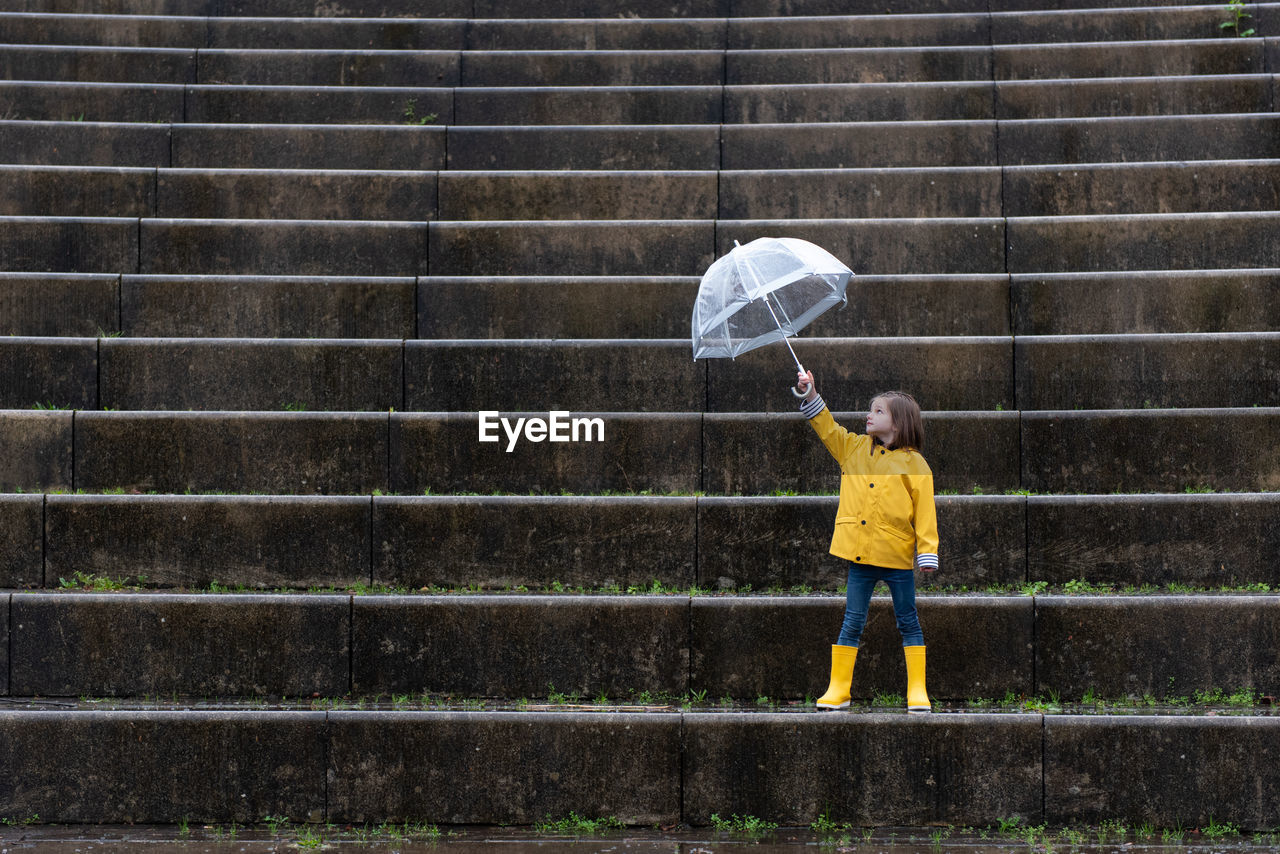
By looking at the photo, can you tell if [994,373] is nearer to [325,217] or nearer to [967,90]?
[967,90]

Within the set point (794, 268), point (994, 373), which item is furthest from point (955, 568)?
point (794, 268)

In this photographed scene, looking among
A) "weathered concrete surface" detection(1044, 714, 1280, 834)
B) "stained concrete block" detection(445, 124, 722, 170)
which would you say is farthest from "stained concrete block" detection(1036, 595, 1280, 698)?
"stained concrete block" detection(445, 124, 722, 170)

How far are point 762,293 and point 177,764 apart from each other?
3.66m

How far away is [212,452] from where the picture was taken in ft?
25.6

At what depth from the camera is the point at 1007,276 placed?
8.60 meters

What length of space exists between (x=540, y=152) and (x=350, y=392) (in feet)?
10.1

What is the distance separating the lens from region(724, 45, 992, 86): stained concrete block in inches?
431

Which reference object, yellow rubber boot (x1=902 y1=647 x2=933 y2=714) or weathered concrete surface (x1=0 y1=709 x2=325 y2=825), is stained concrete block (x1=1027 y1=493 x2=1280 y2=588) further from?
weathered concrete surface (x1=0 y1=709 x2=325 y2=825)

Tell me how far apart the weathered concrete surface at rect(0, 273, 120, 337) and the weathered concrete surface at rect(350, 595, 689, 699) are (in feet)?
11.5

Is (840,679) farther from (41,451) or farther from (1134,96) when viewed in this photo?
(1134,96)

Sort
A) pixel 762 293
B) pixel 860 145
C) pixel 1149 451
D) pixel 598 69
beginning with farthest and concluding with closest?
pixel 598 69 < pixel 860 145 < pixel 1149 451 < pixel 762 293

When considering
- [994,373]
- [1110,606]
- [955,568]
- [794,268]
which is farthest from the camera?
[994,373]

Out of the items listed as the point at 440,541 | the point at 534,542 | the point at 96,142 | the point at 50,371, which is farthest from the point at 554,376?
the point at 96,142

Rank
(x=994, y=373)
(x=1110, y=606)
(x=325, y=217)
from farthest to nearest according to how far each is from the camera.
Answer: (x=325, y=217) < (x=994, y=373) < (x=1110, y=606)
